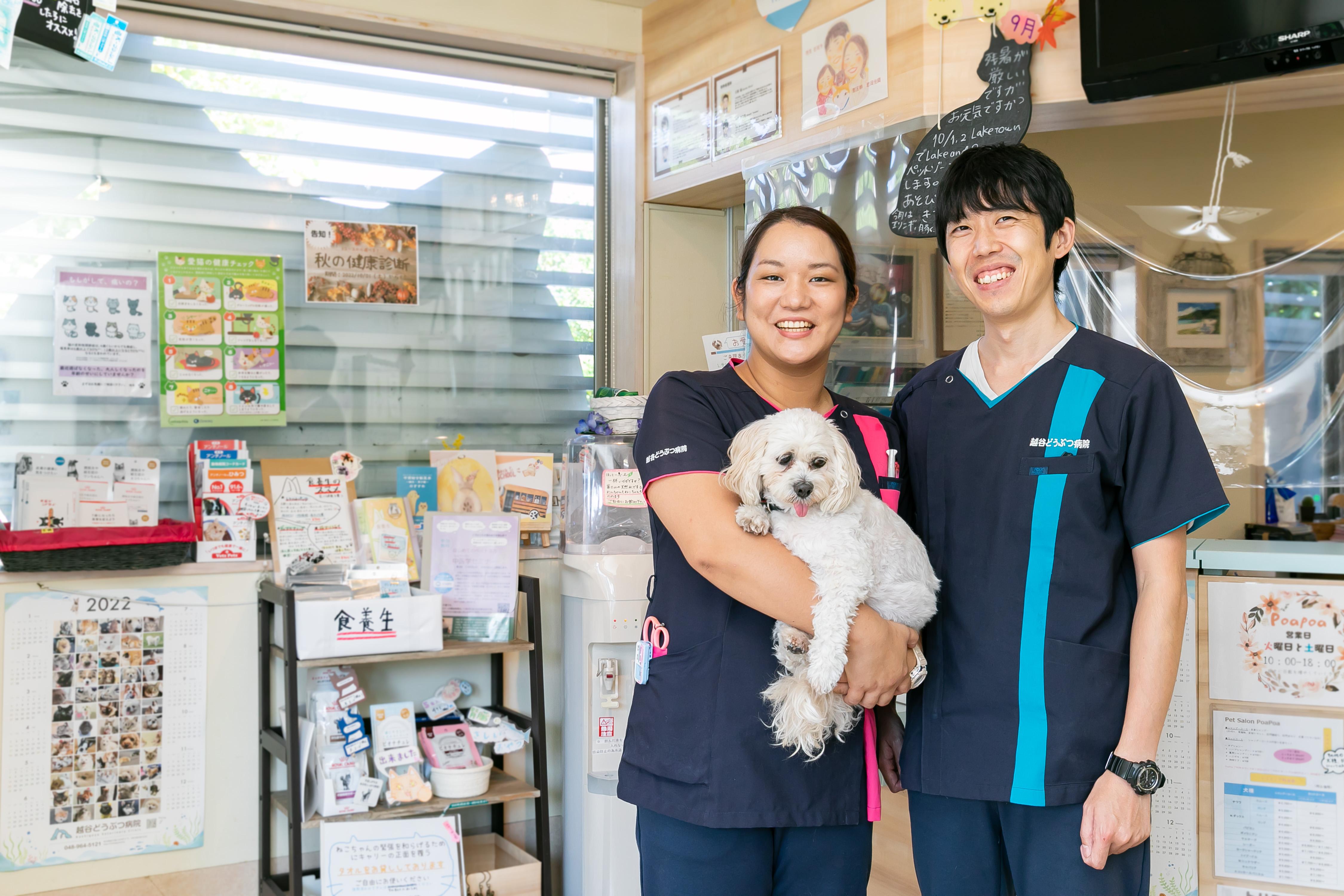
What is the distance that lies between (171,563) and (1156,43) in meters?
2.69

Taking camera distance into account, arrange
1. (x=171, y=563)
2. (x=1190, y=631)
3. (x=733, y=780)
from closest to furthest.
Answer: (x=733, y=780), (x=1190, y=631), (x=171, y=563)

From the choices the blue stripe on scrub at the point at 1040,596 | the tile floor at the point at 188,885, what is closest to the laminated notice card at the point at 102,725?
the tile floor at the point at 188,885

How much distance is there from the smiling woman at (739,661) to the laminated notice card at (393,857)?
142 cm

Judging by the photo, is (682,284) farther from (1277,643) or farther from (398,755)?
(1277,643)

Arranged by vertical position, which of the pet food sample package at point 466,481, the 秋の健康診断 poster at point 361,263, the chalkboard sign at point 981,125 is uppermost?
the chalkboard sign at point 981,125

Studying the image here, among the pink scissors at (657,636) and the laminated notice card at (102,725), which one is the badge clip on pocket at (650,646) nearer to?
the pink scissors at (657,636)

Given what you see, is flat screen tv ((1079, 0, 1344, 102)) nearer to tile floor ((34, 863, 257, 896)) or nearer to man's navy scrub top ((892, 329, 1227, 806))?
man's navy scrub top ((892, 329, 1227, 806))

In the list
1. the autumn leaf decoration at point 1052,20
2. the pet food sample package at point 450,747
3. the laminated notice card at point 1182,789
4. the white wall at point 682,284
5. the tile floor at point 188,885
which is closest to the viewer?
the laminated notice card at point 1182,789

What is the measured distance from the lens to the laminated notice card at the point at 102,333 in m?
2.85

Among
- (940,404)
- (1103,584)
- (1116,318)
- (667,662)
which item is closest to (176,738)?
(667,662)

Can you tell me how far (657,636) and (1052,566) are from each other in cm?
54

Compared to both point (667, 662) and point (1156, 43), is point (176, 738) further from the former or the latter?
point (1156, 43)

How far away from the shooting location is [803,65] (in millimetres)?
2893

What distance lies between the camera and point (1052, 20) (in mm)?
2359
